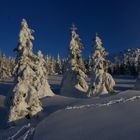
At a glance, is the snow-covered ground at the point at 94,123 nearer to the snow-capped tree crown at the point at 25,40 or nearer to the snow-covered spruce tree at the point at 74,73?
the snow-capped tree crown at the point at 25,40

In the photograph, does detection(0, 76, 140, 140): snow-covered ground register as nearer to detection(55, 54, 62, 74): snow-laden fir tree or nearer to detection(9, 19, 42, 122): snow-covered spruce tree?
detection(9, 19, 42, 122): snow-covered spruce tree

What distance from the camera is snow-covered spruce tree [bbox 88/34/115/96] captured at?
57.0 metres

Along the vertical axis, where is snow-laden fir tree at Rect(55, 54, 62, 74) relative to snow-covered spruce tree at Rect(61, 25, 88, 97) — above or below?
above

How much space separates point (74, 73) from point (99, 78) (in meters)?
7.21

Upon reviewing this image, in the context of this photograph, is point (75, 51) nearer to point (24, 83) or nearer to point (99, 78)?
point (99, 78)

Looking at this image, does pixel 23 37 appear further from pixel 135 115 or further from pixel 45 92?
pixel 45 92

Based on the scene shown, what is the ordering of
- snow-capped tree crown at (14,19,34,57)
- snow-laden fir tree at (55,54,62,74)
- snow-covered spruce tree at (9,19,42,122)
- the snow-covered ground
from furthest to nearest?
snow-laden fir tree at (55,54,62,74) → snow-capped tree crown at (14,19,34,57) → snow-covered spruce tree at (9,19,42,122) → the snow-covered ground

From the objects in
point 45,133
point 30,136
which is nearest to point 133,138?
point 45,133

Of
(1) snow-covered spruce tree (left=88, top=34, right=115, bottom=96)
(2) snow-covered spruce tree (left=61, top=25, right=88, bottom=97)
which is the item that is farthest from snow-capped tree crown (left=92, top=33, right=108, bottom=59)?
→ (2) snow-covered spruce tree (left=61, top=25, right=88, bottom=97)

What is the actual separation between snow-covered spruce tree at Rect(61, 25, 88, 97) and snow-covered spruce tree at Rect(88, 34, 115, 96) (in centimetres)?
425

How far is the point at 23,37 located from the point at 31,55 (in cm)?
→ 214

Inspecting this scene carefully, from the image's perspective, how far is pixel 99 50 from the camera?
200ft

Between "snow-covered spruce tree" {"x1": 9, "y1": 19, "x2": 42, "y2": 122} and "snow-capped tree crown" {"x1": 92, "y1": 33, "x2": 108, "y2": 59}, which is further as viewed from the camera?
"snow-capped tree crown" {"x1": 92, "y1": 33, "x2": 108, "y2": 59}

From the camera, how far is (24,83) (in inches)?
1302
